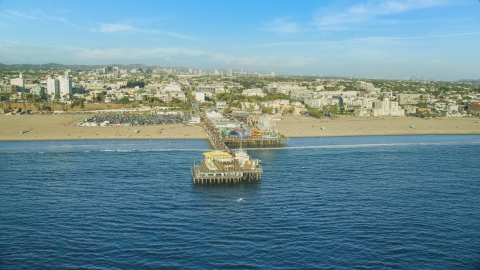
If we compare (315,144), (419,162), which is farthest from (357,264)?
(315,144)

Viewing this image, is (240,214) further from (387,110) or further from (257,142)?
(387,110)

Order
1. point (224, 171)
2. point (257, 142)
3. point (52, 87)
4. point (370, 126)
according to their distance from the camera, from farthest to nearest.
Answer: point (52, 87), point (370, 126), point (257, 142), point (224, 171)

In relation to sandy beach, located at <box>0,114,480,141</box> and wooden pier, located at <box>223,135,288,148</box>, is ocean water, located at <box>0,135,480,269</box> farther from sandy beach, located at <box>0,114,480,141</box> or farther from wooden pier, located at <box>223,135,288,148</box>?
sandy beach, located at <box>0,114,480,141</box>

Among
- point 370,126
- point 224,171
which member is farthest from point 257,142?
point 370,126

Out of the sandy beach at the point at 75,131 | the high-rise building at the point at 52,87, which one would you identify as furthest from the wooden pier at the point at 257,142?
the high-rise building at the point at 52,87

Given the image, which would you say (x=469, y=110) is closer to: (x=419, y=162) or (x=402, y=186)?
(x=419, y=162)

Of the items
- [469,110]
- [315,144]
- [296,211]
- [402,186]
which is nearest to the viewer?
[296,211]

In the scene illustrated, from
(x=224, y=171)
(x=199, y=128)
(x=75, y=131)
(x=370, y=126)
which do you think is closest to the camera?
(x=224, y=171)
